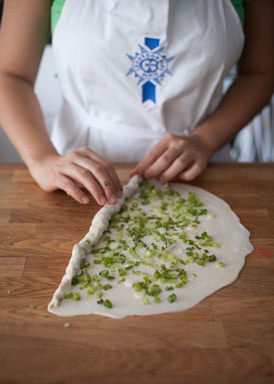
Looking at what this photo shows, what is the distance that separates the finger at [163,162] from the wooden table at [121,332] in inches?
10.6

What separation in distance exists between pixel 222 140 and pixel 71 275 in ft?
2.18

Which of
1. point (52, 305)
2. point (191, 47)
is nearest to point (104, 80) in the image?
point (191, 47)

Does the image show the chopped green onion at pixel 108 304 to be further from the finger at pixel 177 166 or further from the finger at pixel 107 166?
the finger at pixel 177 166

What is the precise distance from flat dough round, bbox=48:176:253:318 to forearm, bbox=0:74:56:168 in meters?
0.26

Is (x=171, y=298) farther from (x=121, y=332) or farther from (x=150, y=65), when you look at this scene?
(x=150, y=65)

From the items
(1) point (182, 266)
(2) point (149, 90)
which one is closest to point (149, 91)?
(2) point (149, 90)

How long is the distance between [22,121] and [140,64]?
36 cm

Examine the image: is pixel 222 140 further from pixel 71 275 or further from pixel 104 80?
pixel 71 275

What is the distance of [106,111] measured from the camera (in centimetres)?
121

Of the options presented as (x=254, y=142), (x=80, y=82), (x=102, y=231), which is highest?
(x=80, y=82)

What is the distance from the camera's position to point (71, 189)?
986 mm

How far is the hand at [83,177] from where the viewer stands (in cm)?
97

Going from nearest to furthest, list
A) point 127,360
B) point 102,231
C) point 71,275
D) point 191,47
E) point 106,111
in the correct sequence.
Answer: point 127,360
point 71,275
point 102,231
point 191,47
point 106,111

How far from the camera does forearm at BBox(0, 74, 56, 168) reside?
1.09m
